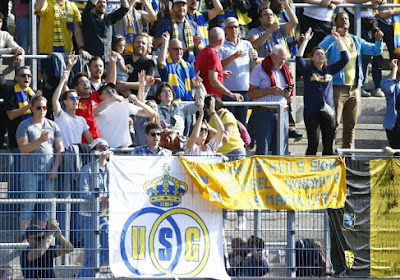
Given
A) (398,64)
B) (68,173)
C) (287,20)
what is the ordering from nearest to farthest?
(68,173) → (398,64) → (287,20)

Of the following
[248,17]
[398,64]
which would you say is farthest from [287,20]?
[398,64]

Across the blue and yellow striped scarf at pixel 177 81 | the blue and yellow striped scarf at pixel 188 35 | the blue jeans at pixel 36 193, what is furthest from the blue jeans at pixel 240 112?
the blue jeans at pixel 36 193

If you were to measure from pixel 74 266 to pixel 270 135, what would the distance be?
3985 mm

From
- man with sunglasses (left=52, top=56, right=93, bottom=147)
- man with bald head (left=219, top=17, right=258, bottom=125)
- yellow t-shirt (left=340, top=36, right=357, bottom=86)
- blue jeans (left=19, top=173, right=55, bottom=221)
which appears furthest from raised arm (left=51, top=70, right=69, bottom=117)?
yellow t-shirt (left=340, top=36, right=357, bottom=86)

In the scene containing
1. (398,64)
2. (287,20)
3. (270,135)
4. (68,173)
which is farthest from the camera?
(287,20)

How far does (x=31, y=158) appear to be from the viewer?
1245 cm

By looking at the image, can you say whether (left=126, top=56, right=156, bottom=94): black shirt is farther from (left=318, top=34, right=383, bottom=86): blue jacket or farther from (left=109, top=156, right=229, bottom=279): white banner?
(left=109, top=156, right=229, bottom=279): white banner

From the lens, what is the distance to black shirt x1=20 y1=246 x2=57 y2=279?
1241cm

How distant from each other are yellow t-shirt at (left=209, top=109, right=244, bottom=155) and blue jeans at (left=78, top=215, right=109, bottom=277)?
258cm

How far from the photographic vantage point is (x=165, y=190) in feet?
41.2

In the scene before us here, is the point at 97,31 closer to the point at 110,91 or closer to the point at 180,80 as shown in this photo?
the point at 180,80

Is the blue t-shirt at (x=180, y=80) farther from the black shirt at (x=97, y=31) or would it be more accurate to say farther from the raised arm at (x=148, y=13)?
the raised arm at (x=148, y=13)

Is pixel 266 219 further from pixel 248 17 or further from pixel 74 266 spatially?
pixel 248 17

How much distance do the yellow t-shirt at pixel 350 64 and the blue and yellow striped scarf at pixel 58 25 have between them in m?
4.00
